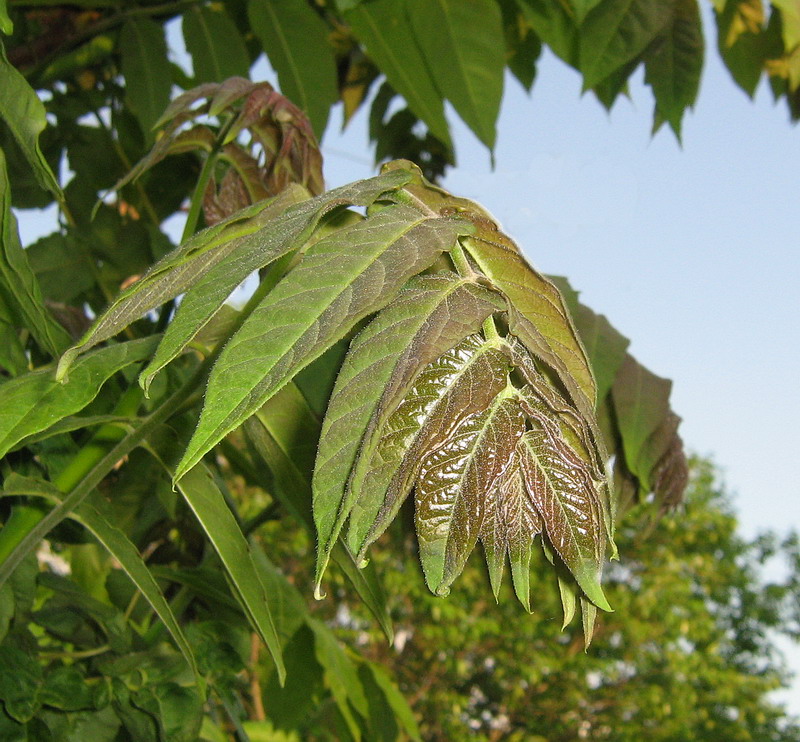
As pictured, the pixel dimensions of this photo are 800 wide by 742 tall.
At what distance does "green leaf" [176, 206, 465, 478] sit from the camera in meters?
0.25

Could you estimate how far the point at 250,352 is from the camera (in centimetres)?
25

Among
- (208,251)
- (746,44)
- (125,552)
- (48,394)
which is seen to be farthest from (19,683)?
(746,44)

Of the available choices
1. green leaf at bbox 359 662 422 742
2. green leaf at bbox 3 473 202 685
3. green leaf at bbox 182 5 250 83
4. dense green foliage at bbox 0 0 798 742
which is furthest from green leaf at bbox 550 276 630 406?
green leaf at bbox 359 662 422 742

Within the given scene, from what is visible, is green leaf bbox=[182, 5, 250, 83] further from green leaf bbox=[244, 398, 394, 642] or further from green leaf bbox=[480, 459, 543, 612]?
green leaf bbox=[480, 459, 543, 612]

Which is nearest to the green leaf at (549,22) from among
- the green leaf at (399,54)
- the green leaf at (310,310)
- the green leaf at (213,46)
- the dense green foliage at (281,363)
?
the dense green foliage at (281,363)

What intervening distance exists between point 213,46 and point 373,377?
0.84 metres

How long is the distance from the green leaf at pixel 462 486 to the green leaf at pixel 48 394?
6.5 inches

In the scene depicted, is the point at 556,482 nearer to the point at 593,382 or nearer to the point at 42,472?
the point at 593,382

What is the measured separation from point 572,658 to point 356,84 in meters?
5.02

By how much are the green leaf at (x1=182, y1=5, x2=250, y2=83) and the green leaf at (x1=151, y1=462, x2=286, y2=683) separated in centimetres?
62

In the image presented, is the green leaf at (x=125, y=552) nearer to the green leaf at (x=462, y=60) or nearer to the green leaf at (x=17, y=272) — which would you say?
the green leaf at (x=17, y=272)

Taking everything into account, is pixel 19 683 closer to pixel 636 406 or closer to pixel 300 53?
pixel 636 406

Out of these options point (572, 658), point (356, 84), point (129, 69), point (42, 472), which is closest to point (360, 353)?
point (42, 472)

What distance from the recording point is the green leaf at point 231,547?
0.50 meters
